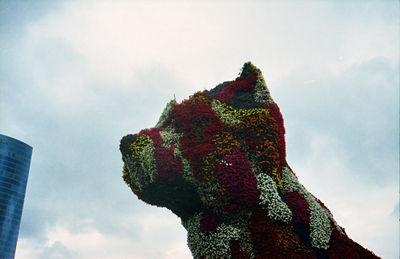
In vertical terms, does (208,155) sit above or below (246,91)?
below

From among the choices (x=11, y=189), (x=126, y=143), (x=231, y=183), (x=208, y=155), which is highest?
(x=11, y=189)

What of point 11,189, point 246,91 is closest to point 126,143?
point 246,91

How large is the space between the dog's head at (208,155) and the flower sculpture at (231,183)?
0.03 m

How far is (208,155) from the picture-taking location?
11664 mm

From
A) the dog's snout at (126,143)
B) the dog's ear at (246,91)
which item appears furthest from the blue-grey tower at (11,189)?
the dog's ear at (246,91)

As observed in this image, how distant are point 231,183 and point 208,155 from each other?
126cm

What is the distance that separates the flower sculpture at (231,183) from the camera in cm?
1113

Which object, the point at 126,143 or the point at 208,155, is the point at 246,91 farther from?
the point at 126,143

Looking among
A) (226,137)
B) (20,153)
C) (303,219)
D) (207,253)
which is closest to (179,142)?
(226,137)

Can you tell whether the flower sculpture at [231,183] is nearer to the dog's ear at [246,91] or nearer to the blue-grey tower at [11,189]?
Answer: the dog's ear at [246,91]

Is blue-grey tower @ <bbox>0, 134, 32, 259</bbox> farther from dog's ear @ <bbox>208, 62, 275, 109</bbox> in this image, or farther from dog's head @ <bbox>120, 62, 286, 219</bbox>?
dog's ear @ <bbox>208, 62, 275, 109</bbox>

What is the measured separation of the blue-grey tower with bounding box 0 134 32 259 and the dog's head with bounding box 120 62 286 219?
71207 millimetres

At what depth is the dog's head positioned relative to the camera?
37.3ft

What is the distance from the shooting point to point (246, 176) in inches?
444
